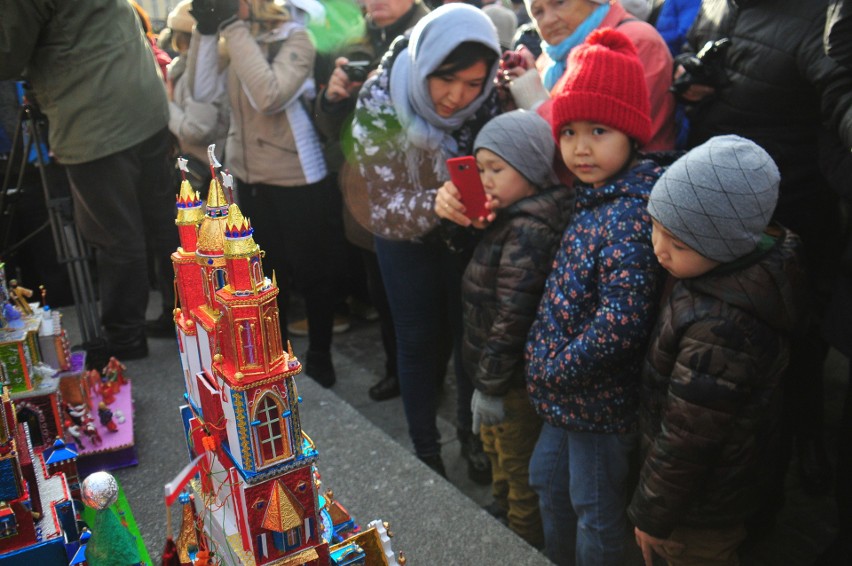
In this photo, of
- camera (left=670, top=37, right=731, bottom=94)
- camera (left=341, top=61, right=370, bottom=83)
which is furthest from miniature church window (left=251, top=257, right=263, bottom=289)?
camera (left=341, top=61, right=370, bottom=83)

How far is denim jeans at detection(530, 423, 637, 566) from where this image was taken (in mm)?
1983

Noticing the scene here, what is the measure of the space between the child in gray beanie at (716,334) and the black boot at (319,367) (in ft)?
6.75

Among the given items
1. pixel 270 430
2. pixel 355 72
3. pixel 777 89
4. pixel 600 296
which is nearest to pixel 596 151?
pixel 600 296

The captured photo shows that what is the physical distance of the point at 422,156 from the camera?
2.54 m

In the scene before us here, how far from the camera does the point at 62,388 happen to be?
244 cm

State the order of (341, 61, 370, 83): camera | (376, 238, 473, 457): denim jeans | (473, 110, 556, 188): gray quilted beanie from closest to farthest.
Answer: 1. (473, 110, 556, 188): gray quilted beanie
2. (376, 238, 473, 457): denim jeans
3. (341, 61, 370, 83): camera

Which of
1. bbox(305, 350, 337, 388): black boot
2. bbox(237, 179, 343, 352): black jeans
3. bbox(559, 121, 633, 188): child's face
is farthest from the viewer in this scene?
bbox(305, 350, 337, 388): black boot

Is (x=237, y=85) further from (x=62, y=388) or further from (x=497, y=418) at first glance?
(x=497, y=418)

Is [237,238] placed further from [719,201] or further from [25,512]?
[719,201]

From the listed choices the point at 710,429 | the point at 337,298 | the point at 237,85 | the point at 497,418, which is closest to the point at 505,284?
the point at 497,418

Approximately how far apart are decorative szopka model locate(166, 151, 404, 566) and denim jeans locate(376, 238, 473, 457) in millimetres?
1096

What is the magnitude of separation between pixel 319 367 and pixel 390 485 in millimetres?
1321

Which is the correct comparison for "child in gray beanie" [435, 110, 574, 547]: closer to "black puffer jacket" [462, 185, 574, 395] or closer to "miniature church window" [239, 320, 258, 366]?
"black puffer jacket" [462, 185, 574, 395]

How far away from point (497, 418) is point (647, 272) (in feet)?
2.14
